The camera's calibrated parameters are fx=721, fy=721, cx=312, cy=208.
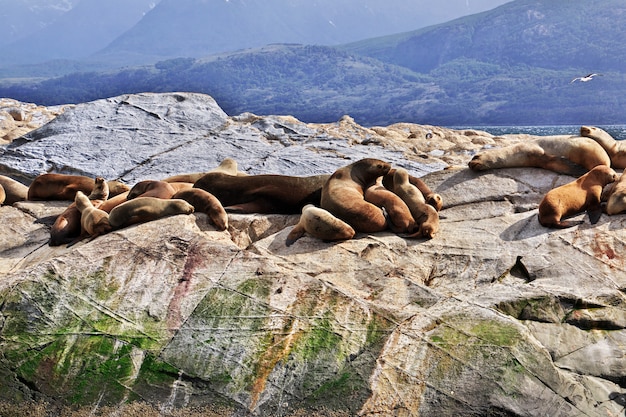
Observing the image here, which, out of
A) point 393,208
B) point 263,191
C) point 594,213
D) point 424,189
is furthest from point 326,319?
point 594,213

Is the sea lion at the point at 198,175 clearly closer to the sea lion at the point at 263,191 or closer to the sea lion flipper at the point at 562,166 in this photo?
the sea lion at the point at 263,191

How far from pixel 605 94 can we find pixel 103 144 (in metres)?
125

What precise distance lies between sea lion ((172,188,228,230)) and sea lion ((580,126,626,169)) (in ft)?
16.6

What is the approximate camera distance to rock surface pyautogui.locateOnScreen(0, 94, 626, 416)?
5.58 metres

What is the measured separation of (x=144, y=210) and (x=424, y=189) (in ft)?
11.0

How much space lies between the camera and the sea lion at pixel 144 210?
25.1ft

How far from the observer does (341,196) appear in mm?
7930

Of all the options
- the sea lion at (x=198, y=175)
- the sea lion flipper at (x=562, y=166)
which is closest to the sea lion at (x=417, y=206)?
the sea lion flipper at (x=562, y=166)

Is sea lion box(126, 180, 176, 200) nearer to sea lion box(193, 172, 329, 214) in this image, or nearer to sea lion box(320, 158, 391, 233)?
sea lion box(193, 172, 329, 214)

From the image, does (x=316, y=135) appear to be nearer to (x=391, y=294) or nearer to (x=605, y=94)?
(x=391, y=294)

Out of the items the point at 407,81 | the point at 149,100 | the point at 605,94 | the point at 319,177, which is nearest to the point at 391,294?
A: the point at 319,177

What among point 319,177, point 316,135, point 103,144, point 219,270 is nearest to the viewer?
point 219,270

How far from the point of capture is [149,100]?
51.5ft

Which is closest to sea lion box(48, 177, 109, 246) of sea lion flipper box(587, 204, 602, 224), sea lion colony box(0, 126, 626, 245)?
sea lion colony box(0, 126, 626, 245)
